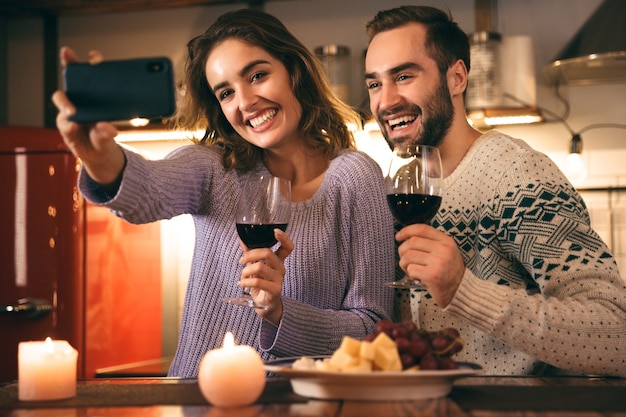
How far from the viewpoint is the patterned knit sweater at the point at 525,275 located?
60.1 inches

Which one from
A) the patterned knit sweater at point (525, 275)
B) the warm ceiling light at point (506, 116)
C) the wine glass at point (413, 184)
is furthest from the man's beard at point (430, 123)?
the warm ceiling light at point (506, 116)

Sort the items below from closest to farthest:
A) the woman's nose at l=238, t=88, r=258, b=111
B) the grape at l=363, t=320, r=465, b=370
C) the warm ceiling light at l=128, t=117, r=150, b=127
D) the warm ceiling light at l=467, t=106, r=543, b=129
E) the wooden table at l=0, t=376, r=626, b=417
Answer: the wooden table at l=0, t=376, r=626, b=417, the grape at l=363, t=320, r=465, b=370, the woman's nose at l=238, t=88, r=258, b=111, the warm ceiling light at l=467, t=106, r=543, b=129, the warm ceiling light at l=128, t=117, r=150, b=127

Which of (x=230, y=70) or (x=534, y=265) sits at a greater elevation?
(x=230, y=70)

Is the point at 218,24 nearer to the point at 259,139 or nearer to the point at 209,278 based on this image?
the point at 259,139

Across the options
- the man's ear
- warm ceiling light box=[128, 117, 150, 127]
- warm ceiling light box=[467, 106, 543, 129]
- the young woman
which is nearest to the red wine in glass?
the young woman

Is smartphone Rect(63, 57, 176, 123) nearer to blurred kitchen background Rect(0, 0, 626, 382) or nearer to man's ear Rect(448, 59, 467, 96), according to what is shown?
man's ear Rect(448, 59, 467, 96)

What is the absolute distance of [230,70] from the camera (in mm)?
1890

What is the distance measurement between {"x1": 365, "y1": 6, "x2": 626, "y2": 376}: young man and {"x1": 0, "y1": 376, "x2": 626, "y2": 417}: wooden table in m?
0.16

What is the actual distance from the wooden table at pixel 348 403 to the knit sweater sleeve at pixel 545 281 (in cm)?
15

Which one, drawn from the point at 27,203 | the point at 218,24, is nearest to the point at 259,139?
the point at 218,24

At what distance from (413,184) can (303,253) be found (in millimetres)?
383

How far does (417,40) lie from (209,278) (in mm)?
766

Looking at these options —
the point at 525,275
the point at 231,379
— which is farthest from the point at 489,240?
the point at 231,379

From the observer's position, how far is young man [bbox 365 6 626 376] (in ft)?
4.94
